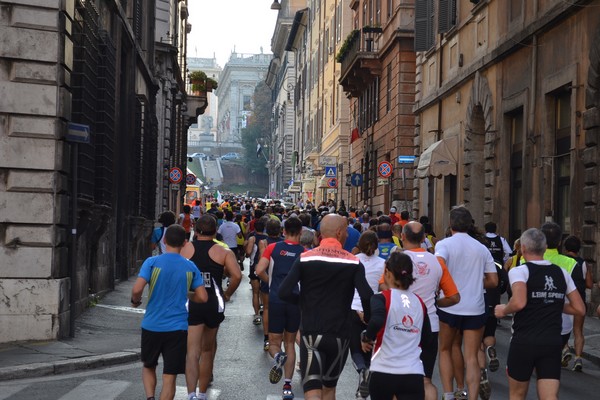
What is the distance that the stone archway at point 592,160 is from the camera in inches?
702

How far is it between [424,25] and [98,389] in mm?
22466

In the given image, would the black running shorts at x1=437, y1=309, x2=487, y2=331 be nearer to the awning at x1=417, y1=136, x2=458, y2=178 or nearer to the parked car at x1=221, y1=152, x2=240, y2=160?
the awning at x1=417, y1=136, x2=458, y2=178

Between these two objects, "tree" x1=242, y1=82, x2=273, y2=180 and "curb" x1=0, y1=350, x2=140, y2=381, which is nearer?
"curb" x1=0, y1=350, x2=140, y2=381

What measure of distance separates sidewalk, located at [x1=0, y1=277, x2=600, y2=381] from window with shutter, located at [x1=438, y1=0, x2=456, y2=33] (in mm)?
12408

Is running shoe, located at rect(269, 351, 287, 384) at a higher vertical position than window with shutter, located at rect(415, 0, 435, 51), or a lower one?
lower

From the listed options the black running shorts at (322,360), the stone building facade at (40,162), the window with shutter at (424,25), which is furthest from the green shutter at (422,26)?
the black running shorts at (322,360)

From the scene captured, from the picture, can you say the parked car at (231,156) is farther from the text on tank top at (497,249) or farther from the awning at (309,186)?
the text on tank top at (497,249)

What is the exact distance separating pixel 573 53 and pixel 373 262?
9.90m

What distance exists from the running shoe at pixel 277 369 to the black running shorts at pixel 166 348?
189cm

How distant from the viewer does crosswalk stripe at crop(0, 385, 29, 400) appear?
414 inches

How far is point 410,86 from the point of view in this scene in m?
36.1

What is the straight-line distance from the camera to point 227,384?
37.8 ft

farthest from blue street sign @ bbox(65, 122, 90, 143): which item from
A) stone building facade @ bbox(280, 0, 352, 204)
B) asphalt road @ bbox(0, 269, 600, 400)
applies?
stone building facade @ bbox(280, 0, 352, 204)

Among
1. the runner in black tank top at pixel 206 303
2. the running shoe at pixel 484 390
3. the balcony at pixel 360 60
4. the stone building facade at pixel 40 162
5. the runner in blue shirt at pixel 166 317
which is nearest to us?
the runner in blue shirt at pixel 166 317
